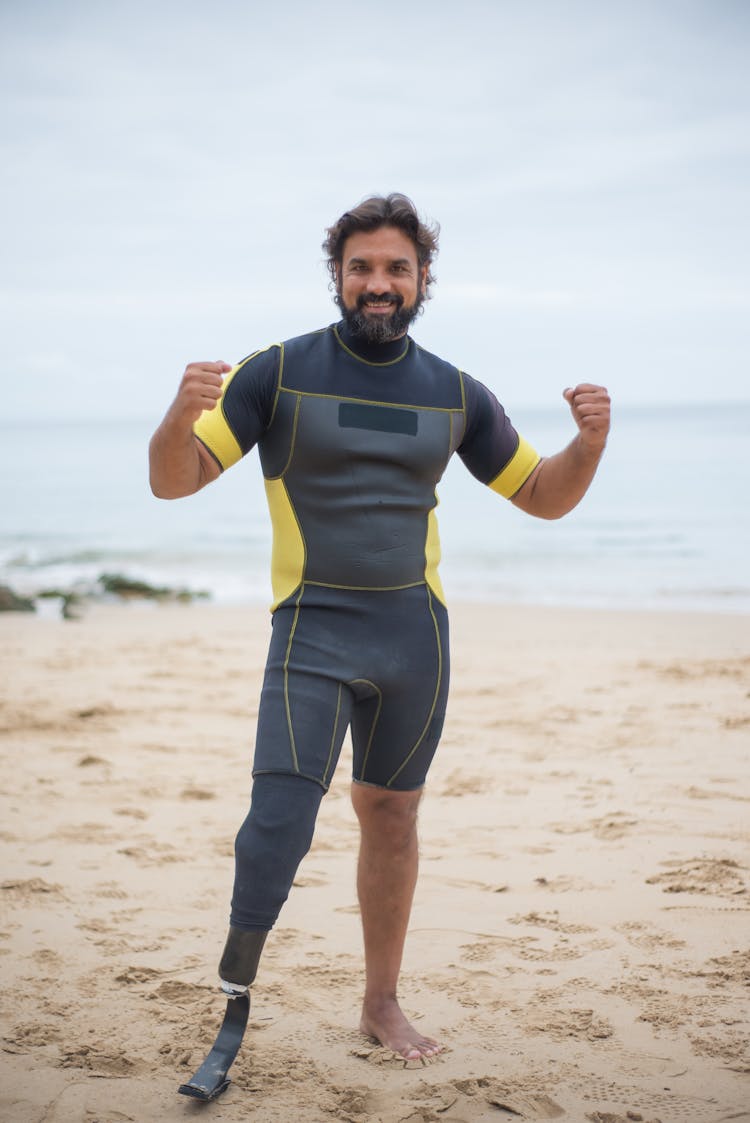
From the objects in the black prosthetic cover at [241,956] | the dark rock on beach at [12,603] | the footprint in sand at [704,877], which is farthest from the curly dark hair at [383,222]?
the dark rock on beach at [12,603]

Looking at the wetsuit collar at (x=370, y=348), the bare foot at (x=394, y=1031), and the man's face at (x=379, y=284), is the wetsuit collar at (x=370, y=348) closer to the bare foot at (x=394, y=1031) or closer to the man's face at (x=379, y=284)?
the man's face at (x=379, y=284)

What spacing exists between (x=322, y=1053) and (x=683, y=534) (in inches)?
700

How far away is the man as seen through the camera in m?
2.71

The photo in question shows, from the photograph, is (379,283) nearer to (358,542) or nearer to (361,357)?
(361,357)

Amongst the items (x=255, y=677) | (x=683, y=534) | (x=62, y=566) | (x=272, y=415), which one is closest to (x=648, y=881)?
(x=272, y=415)

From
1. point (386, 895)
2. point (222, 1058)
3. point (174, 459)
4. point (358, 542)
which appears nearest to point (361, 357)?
point (358, 542)

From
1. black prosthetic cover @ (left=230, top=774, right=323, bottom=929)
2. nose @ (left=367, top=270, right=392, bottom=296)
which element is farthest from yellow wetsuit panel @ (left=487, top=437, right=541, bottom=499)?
black prosthetic cover @ (left=230, top=774, right=323, bottom=929)

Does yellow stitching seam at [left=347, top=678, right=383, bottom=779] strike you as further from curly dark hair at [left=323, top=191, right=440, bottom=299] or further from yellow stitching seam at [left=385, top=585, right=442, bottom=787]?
curly dark hair at [left=323, top=191, right=440, bottom=299]

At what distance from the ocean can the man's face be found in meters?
9.85

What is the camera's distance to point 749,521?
21.4 m

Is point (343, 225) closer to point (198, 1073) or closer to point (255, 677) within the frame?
point (198, 1073)

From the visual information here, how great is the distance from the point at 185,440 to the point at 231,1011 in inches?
57.7

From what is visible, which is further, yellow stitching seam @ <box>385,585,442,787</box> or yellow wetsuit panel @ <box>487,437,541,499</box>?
yellow wetsuit panel @ <box>487,437,541,499</box>

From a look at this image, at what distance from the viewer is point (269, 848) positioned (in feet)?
8.62
